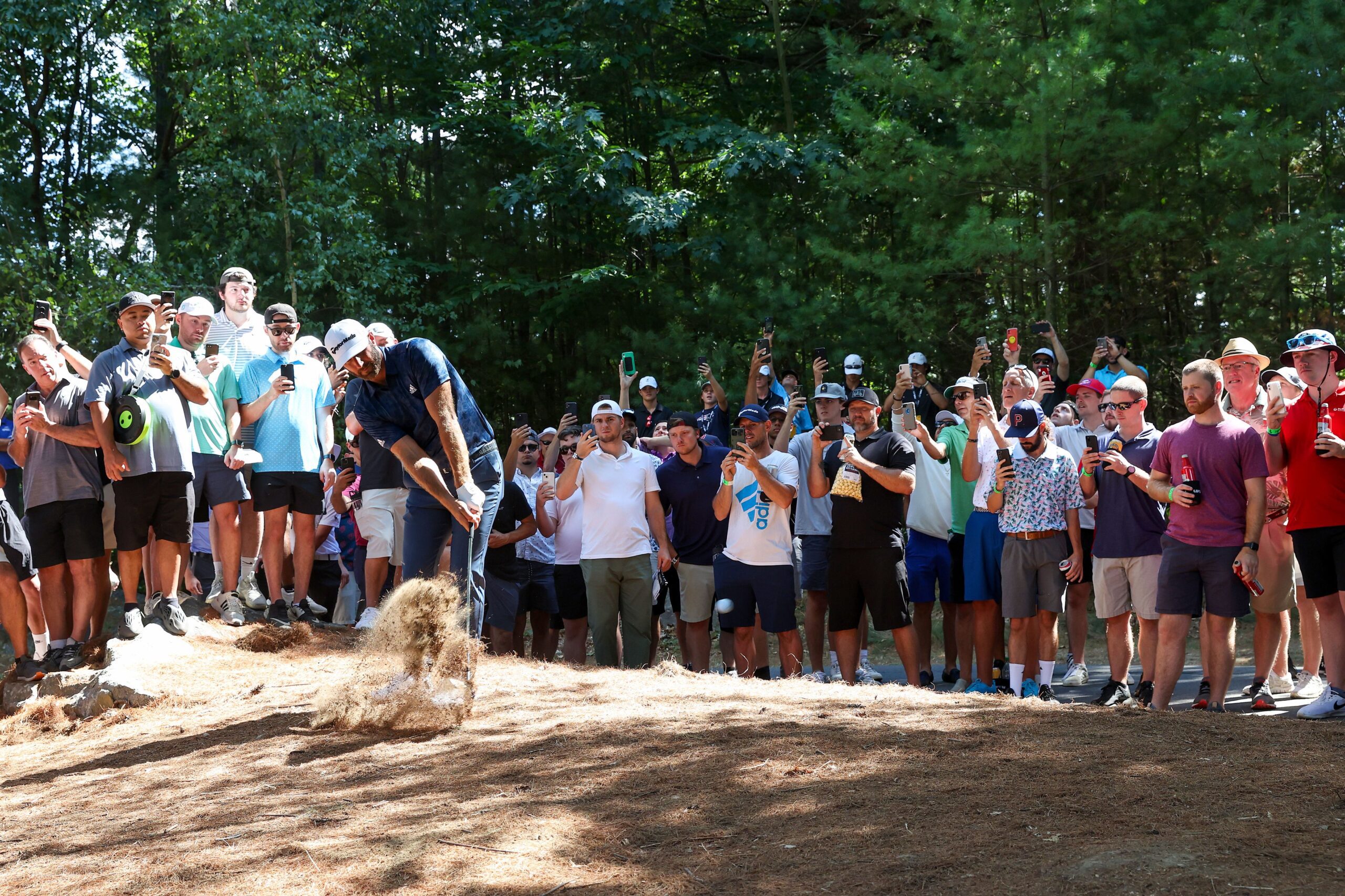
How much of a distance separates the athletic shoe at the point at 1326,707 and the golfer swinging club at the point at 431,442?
14.6 ft

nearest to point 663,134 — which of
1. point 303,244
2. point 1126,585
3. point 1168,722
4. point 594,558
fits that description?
point 303,244

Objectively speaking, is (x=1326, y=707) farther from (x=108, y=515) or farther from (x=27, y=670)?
(x=27, y=670)

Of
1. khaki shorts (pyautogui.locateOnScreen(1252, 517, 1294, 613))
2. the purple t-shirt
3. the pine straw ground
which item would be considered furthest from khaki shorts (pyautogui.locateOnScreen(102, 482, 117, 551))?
khaki shorts (pyautogui.locateOnScreen(1252, 517, 1294, 613))

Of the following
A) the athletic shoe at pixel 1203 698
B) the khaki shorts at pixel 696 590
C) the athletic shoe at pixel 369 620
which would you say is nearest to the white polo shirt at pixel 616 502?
the khaki shorts at pixel 696 590

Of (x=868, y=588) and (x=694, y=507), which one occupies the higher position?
(x=694, y=507)

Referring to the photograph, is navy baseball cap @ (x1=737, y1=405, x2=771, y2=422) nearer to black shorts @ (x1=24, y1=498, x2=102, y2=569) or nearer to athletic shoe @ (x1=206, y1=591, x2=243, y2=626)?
athletic shoe @ (x1=206, y1=591, x2=243, y2=626)

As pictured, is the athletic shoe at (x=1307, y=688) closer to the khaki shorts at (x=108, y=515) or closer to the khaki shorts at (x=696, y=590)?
the khaki shorts at (x=696, y=590)

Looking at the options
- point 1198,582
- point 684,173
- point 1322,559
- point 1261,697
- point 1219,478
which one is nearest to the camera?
point 1322,559

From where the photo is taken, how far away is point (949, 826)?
429cm

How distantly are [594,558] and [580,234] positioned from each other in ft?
37.8

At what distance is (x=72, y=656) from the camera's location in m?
8.09

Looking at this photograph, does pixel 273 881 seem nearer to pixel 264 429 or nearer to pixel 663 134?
pixel 264 429

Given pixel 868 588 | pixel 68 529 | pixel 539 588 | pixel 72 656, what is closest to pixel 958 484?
pixel 868 588

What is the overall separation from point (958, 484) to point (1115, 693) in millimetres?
2118
